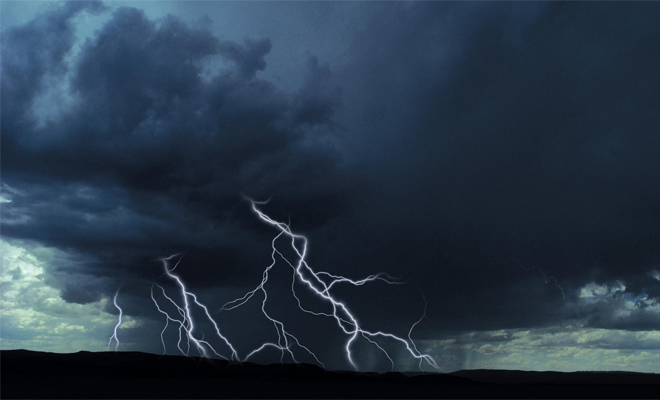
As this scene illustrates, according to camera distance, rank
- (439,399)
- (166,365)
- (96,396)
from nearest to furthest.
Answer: (96,396) < (439,399) < (166,365)

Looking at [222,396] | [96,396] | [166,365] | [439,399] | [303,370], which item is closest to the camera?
[96,396]

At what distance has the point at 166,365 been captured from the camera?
3903 centimetres

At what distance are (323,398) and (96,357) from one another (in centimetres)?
3344

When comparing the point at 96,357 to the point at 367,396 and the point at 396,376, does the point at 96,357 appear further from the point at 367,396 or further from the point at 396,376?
the point at 367,396

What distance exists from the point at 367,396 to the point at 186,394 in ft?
26.2

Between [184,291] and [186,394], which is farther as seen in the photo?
[184,291]

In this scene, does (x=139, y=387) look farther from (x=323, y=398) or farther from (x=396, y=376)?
(x=396, y=376)

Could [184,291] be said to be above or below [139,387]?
above

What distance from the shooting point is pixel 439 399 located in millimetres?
21219

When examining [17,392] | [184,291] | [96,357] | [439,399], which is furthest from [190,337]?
[96,357]

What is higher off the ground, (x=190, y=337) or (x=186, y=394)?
(x=190, y=337)

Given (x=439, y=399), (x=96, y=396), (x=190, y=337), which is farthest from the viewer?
(x=190, y=337)

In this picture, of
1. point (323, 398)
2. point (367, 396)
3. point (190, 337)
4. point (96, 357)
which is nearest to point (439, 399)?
point (367, 396)

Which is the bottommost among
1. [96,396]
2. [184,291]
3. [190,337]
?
[96,396]
